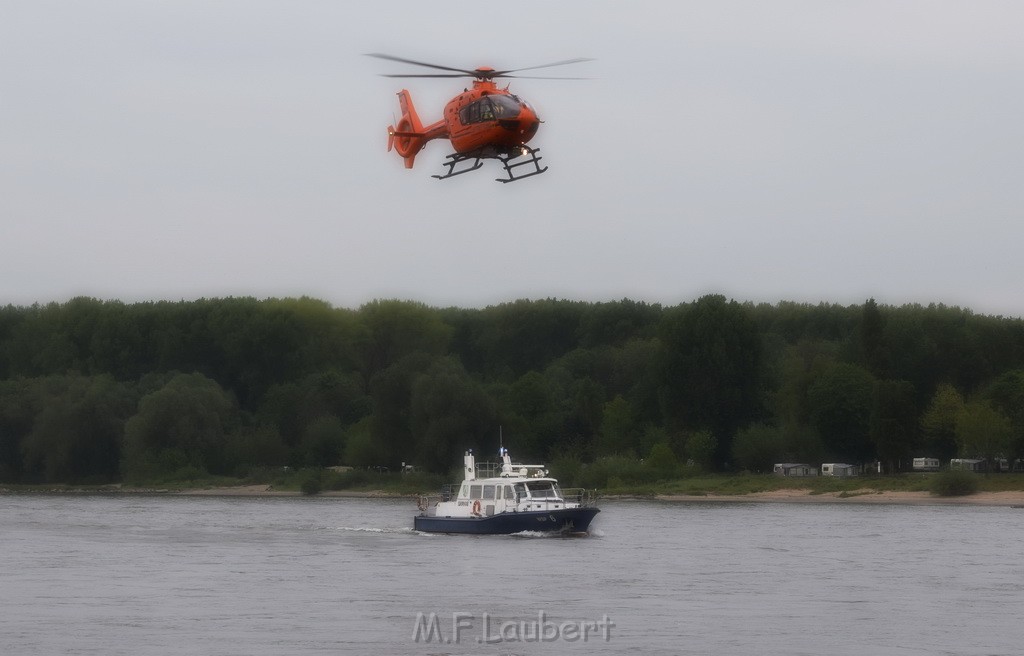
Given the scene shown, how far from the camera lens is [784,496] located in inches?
3674

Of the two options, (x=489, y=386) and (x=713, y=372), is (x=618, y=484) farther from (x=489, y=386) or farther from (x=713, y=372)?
(x=489, y=386)

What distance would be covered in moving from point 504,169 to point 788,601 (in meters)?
13.5

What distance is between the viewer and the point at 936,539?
60750 mm

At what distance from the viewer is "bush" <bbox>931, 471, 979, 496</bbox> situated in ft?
283

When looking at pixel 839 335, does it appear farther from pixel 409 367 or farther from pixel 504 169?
pixel 504 169

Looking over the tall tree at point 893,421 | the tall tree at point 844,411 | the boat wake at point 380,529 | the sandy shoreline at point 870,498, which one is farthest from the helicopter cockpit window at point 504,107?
the tall tree at point 844,411

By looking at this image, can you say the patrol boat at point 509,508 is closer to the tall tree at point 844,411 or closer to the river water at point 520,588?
the river water at point 520,588

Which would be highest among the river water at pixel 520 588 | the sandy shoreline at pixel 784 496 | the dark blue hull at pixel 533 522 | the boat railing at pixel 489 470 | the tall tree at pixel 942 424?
the tall tree at pixel 942 424

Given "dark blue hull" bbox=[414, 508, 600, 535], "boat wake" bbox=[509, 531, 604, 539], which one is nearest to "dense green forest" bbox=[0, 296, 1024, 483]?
"dark blue hull" bbox=[414, 508, 600, 535]

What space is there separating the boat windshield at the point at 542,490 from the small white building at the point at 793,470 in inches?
1544

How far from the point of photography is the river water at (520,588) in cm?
3609

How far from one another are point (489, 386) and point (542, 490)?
48.4 metres

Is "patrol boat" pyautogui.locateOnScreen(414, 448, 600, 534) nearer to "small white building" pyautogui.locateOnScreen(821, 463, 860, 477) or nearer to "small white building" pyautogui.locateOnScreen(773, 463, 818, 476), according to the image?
"small white building" pyautogui.locateOnScreen(821, 463, 860, 477)

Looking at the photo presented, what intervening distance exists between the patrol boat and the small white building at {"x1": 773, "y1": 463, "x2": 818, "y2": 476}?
38.5 m
